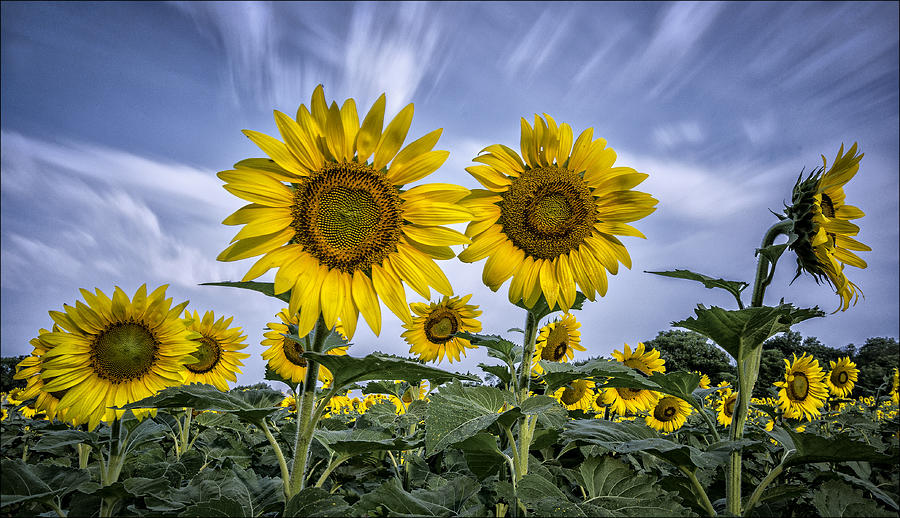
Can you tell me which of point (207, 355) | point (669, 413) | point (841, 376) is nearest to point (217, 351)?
point (207, 355)

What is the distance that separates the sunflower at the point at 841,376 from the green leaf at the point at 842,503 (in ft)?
24.6

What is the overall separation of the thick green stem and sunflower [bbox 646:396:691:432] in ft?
18.5

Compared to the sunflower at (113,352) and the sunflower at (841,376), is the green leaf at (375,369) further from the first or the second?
the sunflower at (841,376)

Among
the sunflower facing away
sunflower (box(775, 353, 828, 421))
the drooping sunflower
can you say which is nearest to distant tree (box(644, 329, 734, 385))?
sunflower (box(775, 353, 828, 421))

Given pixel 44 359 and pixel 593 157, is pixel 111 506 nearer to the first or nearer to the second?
pixel 44 359

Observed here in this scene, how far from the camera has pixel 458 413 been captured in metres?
2.27

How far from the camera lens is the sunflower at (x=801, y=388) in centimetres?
672

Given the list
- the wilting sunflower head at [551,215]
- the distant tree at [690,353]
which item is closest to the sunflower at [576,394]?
the wilting sunflower head at [551,215]

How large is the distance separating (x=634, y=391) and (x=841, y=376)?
15.7 feet

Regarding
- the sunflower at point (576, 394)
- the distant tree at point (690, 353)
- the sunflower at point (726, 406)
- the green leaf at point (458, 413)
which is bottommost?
the green leaf at point (458, 413)

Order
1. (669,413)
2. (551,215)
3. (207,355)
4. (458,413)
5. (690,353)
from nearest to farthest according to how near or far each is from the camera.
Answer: (458,413) < (551,215) < (207,355) < (669,413) < (690,353)

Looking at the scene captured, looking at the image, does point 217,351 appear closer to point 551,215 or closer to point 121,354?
point 121,354

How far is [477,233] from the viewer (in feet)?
8.68

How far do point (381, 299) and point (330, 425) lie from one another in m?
2.12
